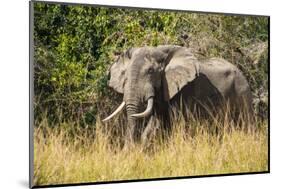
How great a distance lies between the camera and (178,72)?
636 centimetres

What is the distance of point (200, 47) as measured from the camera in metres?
6.45

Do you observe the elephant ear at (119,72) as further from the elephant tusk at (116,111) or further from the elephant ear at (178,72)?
the elephant ear at (178,72)

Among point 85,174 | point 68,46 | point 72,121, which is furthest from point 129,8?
point 85,174

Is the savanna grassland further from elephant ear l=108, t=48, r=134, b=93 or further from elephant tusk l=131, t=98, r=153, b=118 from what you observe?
elephant tusk l=131, t=98, r=153, b=118

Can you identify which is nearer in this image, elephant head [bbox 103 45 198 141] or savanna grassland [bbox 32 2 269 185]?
savanna grassland [bbox 32 2 269 185]

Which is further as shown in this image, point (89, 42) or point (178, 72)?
point (178, 72)

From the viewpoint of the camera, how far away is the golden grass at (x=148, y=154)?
5.83 m

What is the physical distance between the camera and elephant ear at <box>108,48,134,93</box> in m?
6.08

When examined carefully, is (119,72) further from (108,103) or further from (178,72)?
(178,72)

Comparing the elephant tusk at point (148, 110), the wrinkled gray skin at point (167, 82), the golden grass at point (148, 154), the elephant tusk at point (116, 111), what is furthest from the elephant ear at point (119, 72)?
the golden grass at point (148, 154)

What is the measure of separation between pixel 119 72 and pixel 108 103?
11.6 inches

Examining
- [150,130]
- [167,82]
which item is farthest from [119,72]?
[150,130]

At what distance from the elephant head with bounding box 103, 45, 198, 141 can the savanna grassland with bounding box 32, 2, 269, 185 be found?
0.07 m

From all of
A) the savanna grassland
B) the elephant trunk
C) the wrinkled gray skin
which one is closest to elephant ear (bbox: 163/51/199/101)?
the wrinkled gray skin
